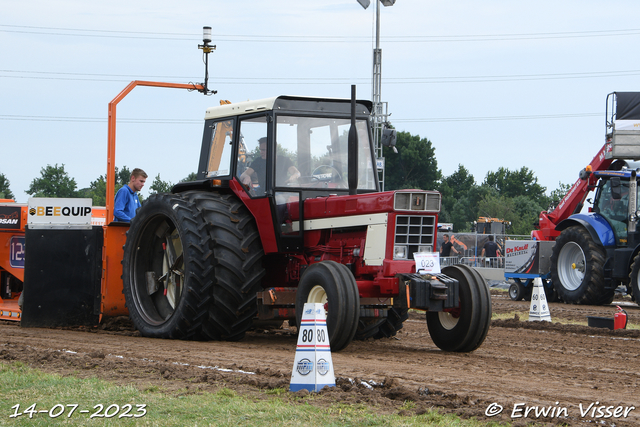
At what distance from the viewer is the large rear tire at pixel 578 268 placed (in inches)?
635

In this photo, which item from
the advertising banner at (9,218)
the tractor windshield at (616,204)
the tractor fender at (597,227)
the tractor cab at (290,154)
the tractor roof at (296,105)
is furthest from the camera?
the tractor fender at (597,227)

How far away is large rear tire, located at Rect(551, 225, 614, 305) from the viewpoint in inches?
635

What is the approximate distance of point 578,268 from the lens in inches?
672

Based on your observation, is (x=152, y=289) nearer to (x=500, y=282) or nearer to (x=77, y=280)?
(x=77, y=280)

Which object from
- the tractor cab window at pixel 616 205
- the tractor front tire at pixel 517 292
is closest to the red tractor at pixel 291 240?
the tractor cab window at pixel 616 205

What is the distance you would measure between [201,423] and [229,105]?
5.59 m

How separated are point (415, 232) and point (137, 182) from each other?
442cm

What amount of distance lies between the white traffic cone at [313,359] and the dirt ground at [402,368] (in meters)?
0.12

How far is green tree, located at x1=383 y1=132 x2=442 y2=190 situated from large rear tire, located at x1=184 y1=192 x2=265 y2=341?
175 feet

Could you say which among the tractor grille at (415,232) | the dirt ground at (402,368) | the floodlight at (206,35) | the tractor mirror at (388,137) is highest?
the floodlight at (206,35)

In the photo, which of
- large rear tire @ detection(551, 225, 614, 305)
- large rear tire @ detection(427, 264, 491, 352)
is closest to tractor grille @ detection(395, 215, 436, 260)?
large rear tire @ detection(427, 264, 491, 352)

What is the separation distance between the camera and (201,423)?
468 centimetres

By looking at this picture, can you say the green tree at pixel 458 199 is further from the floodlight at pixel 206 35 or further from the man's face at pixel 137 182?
the man's face at pixel 137 182

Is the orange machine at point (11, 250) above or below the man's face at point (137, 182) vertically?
below
